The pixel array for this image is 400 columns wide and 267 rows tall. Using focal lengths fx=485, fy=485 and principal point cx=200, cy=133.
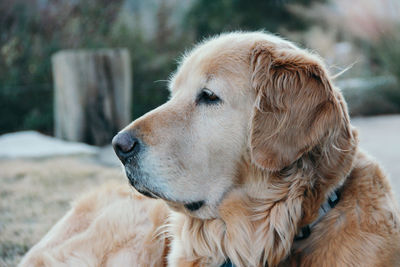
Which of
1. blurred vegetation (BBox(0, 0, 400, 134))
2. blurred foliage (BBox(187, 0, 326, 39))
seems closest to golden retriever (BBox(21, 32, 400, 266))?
blurred vegetation (BBox(0, 0, 400, 134))

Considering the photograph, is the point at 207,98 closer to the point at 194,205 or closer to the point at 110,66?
the point at 194,205

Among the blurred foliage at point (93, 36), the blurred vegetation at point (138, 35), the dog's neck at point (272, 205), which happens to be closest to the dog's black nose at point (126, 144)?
the dog's neck at point (272, 205)

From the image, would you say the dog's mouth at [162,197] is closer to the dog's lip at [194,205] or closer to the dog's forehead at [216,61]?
the dog's lip at [194,205]

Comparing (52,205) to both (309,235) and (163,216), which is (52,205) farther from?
(309,235)

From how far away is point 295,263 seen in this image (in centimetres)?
231

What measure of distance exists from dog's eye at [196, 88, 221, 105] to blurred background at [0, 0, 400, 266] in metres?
1.94

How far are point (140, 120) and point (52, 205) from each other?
271 cm

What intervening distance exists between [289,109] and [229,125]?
32cm

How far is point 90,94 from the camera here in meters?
8.45

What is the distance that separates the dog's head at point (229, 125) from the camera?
7.34 ft

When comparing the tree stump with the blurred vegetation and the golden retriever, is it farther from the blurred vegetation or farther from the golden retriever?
the golden retriever

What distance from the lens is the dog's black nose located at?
7.64ft

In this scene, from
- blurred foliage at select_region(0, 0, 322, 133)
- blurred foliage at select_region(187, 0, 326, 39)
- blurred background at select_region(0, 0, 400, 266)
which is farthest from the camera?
blurred foliage at select_region(187, 0, 326, 39)

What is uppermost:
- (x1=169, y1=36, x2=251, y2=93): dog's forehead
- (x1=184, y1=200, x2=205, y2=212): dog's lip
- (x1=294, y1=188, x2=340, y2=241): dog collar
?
(x1=169, y1=36, x2=251, y2=93): dog's forehead
